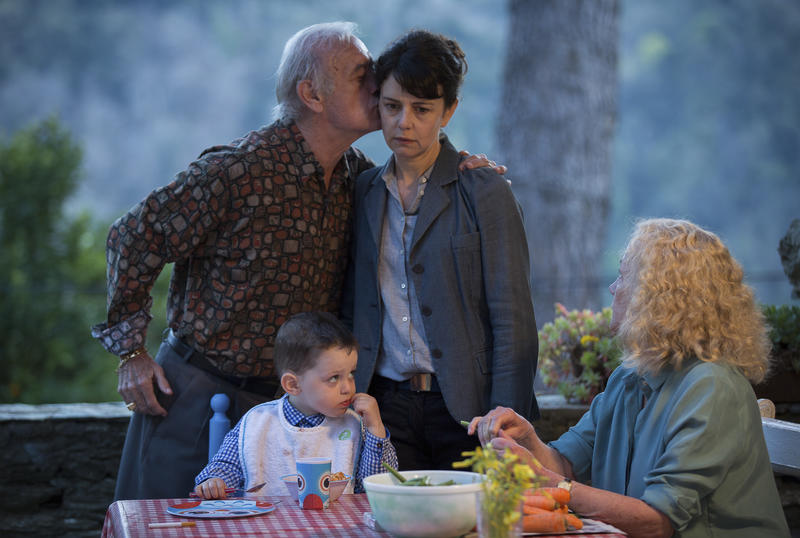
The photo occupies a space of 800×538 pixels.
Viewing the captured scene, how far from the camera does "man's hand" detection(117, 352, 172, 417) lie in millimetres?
2838

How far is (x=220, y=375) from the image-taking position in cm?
287

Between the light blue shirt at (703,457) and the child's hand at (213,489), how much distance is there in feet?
3.18

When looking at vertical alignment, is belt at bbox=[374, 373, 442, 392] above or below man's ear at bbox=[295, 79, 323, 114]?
below

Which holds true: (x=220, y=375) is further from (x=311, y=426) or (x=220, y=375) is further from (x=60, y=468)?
(x=60, y=468)

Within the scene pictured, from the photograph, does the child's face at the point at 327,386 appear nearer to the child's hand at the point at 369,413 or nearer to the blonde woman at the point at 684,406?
the child's hand at the point at 369,413

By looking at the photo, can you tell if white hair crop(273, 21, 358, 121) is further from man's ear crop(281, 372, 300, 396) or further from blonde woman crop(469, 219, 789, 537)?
blonde woman crop(469, 219, 789, 537)

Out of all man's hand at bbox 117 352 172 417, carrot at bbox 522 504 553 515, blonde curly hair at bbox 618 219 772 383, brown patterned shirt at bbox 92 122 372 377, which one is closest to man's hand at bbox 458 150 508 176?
brown patterned shirt at bbox 92 122 372 377

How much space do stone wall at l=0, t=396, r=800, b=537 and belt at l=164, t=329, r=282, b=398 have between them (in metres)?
0.93

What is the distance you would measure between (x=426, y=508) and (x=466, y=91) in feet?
55.4

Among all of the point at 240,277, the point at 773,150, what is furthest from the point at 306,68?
the point at 773,150

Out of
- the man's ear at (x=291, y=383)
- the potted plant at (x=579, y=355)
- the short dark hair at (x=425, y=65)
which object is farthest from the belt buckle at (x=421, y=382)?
the potted plant at (x=579, y=355)

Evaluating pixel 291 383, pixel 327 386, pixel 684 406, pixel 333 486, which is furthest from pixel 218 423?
pixel 684 406

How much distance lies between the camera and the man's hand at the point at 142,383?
284cm

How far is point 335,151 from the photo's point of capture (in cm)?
300
